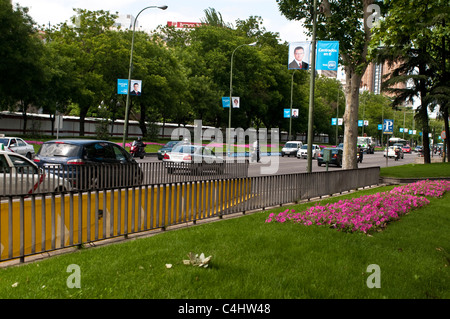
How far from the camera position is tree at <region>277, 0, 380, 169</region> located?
23188 millimetres

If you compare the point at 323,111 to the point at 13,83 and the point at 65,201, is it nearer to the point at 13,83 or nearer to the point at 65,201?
the point at 13,83

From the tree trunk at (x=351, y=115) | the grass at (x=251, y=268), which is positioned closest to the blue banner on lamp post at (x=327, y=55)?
the tree trunk at (x=351, y=115)

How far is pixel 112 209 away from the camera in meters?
7.23

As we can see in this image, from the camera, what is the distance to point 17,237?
6.00 metres

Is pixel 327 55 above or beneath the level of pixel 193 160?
above

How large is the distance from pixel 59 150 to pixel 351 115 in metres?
15.4

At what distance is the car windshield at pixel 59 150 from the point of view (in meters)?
13.7

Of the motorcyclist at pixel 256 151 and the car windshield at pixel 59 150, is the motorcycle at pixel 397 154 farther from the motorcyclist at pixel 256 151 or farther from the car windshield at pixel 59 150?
the car windshield at pixel 59 150

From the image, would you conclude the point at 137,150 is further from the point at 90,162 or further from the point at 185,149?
the point at 90,162

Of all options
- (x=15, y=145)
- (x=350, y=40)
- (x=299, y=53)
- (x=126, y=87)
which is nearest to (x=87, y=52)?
(x=126, y=87)

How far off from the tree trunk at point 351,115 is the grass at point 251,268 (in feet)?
53.5
